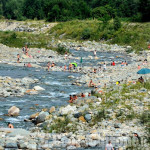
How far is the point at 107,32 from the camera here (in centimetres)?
6431

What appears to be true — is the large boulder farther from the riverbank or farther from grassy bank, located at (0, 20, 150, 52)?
grassy bank, located at (0, 20, 150, 52)

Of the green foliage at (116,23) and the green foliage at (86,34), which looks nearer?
the green foliage at (116,23)

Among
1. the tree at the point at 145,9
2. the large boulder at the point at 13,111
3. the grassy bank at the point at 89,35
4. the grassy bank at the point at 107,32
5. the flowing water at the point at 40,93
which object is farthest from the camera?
the tree at the point at 145,9

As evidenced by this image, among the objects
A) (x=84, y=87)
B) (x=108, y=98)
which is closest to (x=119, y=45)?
(x=84, y=87)

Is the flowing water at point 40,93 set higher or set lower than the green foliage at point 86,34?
lower

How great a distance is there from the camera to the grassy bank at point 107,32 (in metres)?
58.0

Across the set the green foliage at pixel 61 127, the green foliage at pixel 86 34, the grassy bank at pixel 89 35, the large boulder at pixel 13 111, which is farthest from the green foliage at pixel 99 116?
the green foliage at pixel 86 34

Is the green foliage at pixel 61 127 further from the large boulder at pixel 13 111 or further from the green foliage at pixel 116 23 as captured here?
the green foliage at pixel 116 23

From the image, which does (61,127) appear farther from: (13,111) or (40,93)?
(40,93)

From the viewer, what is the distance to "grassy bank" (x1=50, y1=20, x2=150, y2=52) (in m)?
58.0

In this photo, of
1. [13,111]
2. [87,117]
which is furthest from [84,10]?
[87,117]

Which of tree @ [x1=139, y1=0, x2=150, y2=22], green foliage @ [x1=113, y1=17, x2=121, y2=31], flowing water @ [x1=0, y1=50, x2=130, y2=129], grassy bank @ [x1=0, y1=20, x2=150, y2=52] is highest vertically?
tree @ [x1=139, y1=0, x2=150, y2=22]

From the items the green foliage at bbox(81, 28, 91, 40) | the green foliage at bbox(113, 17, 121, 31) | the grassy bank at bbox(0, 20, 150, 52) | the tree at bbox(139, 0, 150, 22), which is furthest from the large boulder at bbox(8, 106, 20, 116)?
the tree at bbox(139, 0, 150, 22)

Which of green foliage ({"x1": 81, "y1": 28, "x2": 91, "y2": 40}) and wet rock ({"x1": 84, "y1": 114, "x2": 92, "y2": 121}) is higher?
green foliage ({"x1": 81, "y1": 28, "x2": 91, "y2": 40})
